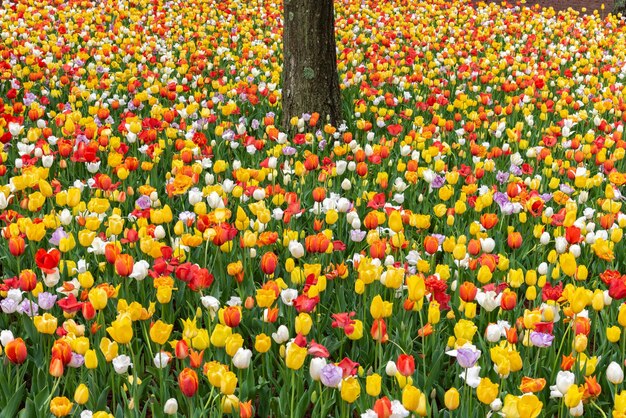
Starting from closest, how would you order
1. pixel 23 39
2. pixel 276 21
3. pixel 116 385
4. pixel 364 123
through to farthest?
1. pixel 116 385
2. pixel 364 123
3. pixel 23 39
4. pixel 276 21

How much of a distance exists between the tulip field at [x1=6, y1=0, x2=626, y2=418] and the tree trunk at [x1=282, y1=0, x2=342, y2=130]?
0.25m

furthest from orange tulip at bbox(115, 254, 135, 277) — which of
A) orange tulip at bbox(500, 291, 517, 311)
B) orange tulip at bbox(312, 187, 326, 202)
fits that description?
orange tulip at bbox(500, 291, 517, 311)

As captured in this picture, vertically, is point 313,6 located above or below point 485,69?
above

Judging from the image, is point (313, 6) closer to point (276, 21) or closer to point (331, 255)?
point (331, 255)

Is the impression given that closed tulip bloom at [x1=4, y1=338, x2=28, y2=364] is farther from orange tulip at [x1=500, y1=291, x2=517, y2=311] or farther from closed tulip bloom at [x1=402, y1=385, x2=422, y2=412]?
orange tulip at [x1=500, y1=291, x2=517, y2=311]

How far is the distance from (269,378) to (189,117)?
145 inches

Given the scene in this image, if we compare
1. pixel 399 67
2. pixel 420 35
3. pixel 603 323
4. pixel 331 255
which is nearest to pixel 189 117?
pixel 331 255

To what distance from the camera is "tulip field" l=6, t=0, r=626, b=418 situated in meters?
2.39

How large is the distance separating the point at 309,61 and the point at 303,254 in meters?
3.16

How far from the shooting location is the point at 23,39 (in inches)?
357

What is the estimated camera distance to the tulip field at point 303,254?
7.86 ft

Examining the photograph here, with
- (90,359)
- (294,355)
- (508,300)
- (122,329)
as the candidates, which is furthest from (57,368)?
(508,300)

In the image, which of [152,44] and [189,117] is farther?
[152,44]

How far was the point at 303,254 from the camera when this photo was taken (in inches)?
129
